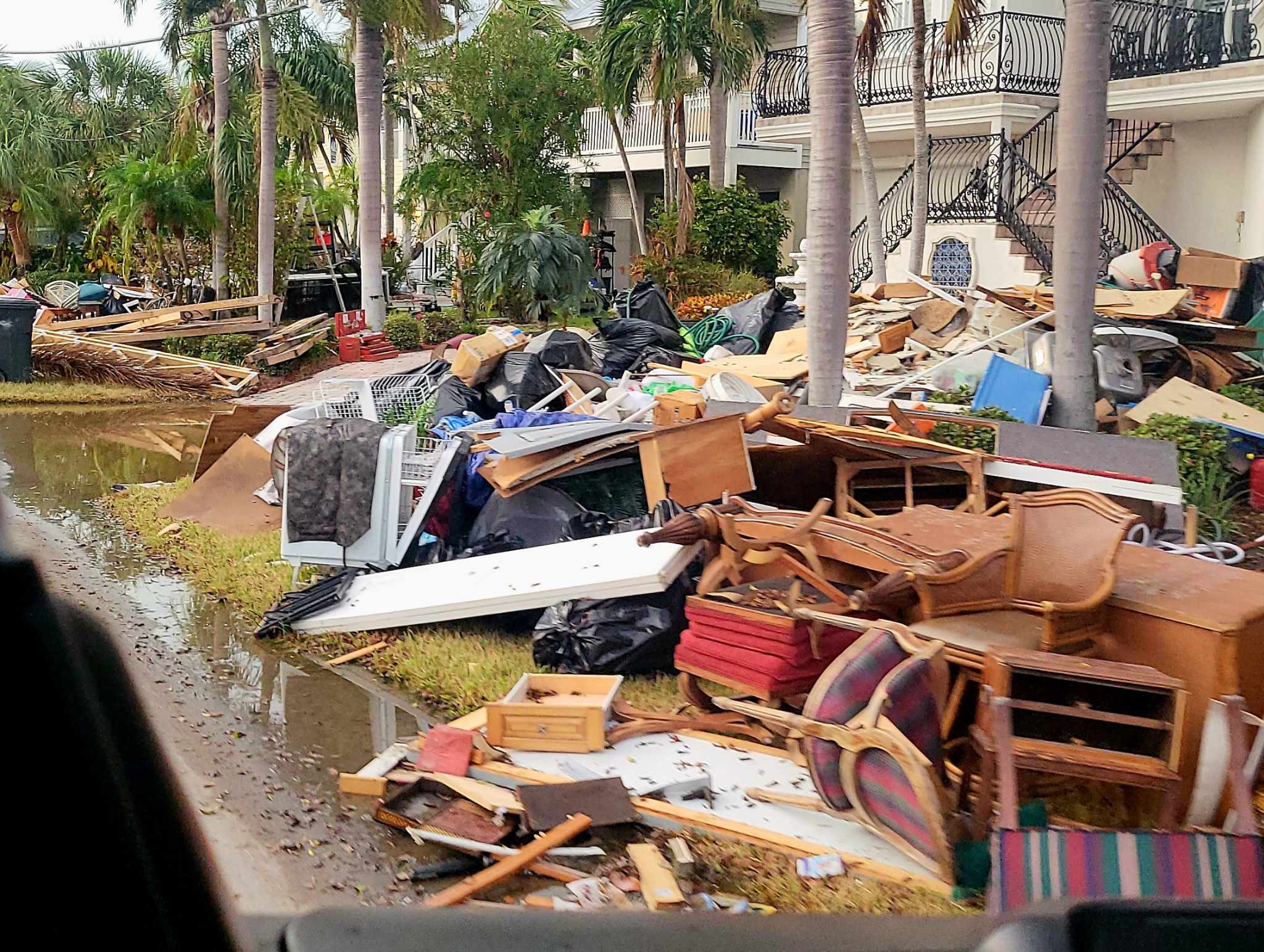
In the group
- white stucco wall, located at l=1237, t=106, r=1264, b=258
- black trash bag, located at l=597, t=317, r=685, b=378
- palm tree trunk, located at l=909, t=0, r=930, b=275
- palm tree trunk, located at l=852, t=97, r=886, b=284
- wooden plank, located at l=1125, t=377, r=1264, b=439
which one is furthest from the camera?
palm tree trunk, located at l=852, t=97, r=886, b=284

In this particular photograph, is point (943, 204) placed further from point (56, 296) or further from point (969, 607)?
point (56, 296)

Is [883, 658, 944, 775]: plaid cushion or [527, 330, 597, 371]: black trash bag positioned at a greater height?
[527, 330, 597, 371]: black trash bag

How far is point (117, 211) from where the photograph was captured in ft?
65.3

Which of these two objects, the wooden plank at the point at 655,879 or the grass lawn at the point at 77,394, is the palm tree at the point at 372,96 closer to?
the grass lawn at the point at 77,394

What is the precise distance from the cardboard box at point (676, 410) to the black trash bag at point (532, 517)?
890 mm

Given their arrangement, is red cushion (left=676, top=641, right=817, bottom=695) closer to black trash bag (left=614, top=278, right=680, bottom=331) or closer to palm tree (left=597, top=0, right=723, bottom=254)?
black trash bag (left=614, top=278, right=680, bottom=331)

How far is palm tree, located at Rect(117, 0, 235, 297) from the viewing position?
19.2 metres

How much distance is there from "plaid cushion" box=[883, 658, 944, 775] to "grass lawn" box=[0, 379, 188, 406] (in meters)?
13.3

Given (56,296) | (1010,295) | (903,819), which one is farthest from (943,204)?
(56,296)

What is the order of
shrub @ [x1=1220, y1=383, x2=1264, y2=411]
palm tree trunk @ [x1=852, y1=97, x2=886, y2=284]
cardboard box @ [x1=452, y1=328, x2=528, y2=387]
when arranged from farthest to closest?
palm tree trunk @ [x1=852, y1=97, x2=886, y2=284], cardboard box @ [x1=452, y1=328, x2=528, y2=387], shrub @ [x1=1220, y1=383, x2=1264, y2=411]

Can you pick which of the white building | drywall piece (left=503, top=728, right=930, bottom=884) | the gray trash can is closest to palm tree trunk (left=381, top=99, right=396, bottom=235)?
the white building

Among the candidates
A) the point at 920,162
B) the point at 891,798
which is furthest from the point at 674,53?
the point at 891,798

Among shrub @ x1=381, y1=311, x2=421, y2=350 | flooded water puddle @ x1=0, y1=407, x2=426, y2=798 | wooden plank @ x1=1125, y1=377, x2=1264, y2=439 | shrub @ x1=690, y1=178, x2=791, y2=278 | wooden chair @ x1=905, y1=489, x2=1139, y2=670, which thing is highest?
shrub @ x1=690, y1=178, x2=791, y2=278

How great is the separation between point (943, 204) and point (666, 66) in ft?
16.5
